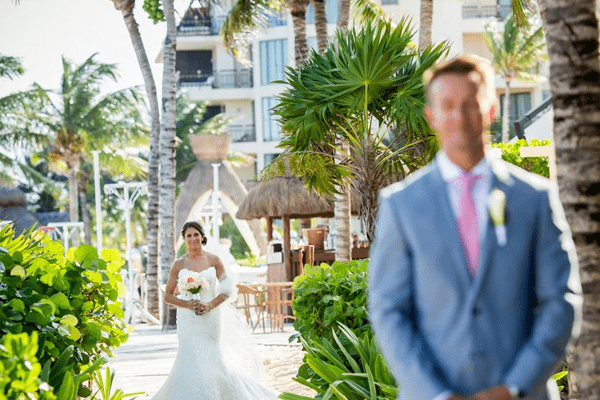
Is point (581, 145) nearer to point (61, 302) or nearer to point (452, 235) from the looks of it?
point (452, 235)

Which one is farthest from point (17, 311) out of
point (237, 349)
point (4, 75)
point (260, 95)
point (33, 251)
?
point (260, 95)

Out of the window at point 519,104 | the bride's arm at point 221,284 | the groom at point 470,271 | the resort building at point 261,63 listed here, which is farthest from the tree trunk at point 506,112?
the groom at point 470,271

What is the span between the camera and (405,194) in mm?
3254

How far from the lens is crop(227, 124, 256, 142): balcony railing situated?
61.1 meters

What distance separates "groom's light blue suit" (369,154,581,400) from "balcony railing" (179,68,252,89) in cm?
5759

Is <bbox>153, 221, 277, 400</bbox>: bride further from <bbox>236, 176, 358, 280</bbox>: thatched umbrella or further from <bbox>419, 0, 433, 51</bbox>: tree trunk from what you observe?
<bbox>236, 176, 358, 280</bbox>: thatched umbrella

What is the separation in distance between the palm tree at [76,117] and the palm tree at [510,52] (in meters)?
17.3

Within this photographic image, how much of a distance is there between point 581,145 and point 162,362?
13044mm

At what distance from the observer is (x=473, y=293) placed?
3139 mm

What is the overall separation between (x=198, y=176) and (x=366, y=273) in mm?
28384

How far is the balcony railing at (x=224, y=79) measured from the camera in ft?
200

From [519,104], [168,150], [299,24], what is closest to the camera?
[299,24]

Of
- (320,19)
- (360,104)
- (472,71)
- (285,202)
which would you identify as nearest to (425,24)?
(320,19)

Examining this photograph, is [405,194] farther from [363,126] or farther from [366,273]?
[363,126]
